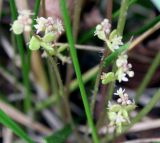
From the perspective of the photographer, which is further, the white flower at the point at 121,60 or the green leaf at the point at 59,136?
the green leaf at the point at 59,136

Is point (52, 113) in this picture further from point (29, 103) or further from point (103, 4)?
point (103, 4)

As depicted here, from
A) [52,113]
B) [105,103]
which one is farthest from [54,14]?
[52,113]

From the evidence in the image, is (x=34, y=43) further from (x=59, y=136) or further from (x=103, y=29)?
(x=59, y=136)

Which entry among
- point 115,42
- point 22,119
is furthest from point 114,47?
point 22,119

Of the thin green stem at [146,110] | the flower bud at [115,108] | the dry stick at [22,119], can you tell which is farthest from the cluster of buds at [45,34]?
the dry stick at [22,119]

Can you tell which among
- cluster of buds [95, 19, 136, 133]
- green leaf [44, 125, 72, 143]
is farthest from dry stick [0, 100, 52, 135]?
cluster of buds [95, 19, 136, 133]

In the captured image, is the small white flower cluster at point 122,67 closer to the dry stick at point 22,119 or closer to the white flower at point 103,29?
the white flower at point 103,29
